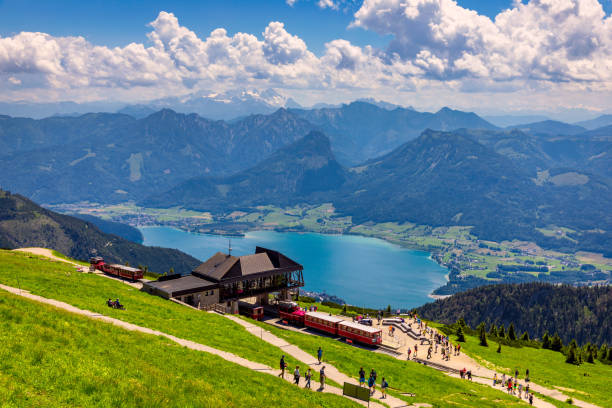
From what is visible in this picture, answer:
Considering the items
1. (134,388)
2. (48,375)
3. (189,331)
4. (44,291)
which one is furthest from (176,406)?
(44,291)

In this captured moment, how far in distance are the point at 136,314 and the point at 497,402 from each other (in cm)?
4367

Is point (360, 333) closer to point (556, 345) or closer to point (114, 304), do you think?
point (114, 304)

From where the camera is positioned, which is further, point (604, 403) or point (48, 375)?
point (604, 403)

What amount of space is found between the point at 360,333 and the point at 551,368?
1538 inches

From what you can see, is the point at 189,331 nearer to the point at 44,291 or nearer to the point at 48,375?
the point at 44,291

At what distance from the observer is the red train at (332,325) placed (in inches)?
2916

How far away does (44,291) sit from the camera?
169 feet

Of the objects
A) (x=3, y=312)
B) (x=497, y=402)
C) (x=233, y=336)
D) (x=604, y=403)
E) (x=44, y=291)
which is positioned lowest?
(x=604, y=403)

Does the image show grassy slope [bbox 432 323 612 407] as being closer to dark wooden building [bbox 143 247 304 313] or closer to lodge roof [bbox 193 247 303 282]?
dark wooden building [bbox 143 247 304 313]

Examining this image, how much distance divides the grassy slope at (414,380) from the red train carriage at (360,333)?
32.5 ft

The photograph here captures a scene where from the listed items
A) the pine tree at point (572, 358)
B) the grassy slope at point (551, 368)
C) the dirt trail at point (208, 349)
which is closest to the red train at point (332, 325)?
the grassy slope at point (551, 368)

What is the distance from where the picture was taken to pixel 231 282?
273ft

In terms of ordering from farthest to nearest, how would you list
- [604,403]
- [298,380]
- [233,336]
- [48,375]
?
[604,403] → [233,336] → [298,380] → [48,375]

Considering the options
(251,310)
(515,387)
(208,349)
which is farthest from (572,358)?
(208,349)
